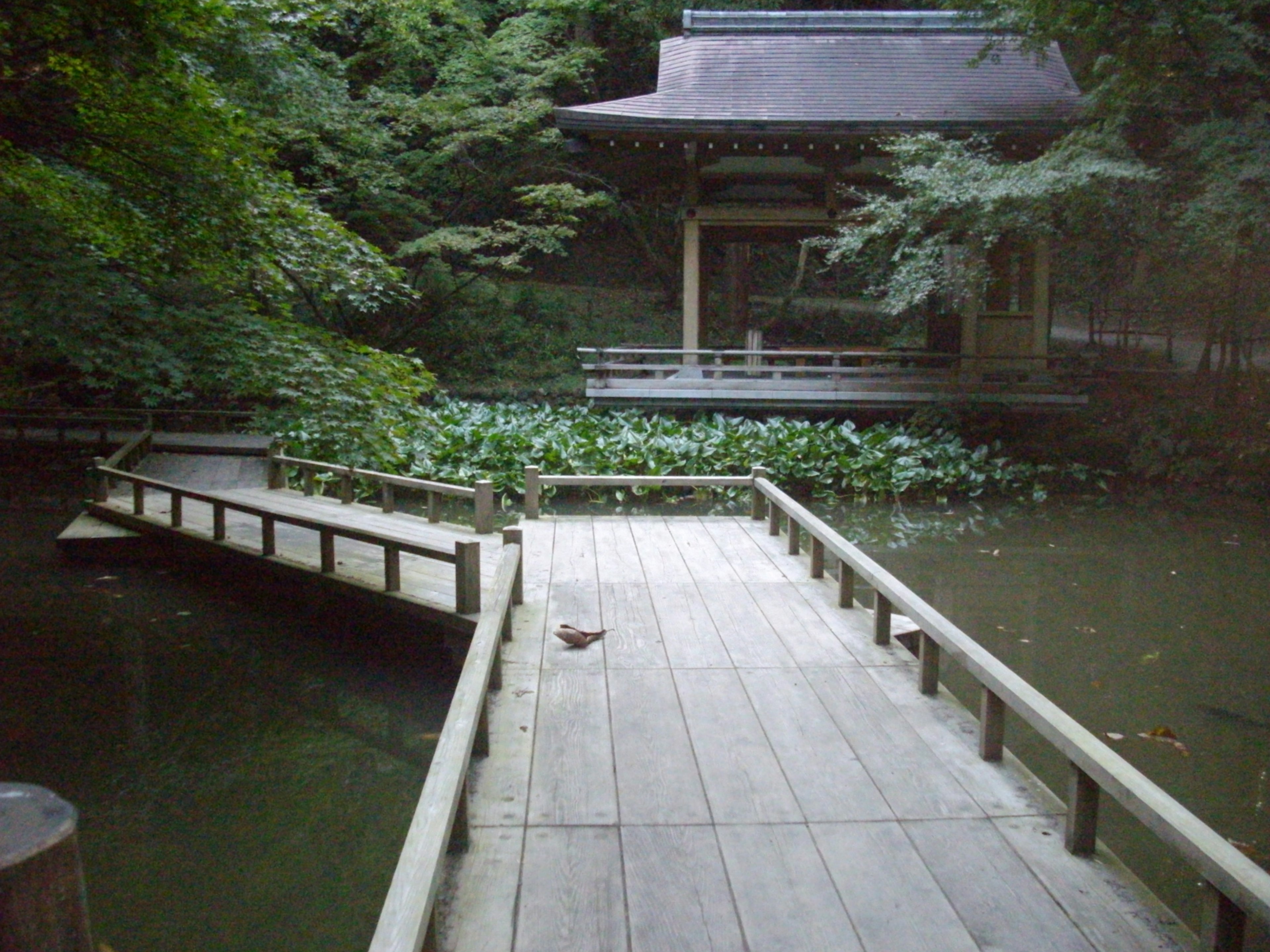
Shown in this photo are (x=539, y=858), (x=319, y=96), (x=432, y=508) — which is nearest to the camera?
(x=539, y=858)

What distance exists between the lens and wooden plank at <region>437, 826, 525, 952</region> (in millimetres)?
2443

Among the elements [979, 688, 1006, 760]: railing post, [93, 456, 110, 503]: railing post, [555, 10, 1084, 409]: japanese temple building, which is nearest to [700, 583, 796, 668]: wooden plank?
[979, 688, 1006, 760]: railing post

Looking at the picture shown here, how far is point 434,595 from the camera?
6.43 meters

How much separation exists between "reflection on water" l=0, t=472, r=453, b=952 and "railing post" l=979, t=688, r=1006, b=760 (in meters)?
2.36

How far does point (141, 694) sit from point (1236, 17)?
38.2 feet

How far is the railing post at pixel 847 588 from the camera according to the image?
5.23 m

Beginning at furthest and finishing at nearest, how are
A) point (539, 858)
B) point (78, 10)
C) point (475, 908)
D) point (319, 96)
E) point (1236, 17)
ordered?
point (319, 96), point (1236, 17), point (78, 10), point (539, 858), point (475, 908)

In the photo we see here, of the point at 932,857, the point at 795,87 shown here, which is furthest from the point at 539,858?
the point at 795,87

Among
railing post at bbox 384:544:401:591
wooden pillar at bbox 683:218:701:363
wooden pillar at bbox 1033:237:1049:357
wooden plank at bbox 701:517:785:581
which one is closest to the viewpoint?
wooden plank at bbox 701:517:785:581

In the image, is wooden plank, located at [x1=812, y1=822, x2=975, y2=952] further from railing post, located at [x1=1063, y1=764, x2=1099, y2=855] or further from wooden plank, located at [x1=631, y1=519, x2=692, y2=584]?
wooden plank, located at [x1=631, y1=519, x2=692, y2=584]

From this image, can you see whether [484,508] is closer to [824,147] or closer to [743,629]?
[743,629]

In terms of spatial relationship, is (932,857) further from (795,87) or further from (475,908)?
(795,87)

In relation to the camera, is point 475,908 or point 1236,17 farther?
point 1236,17

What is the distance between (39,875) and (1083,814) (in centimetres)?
268
